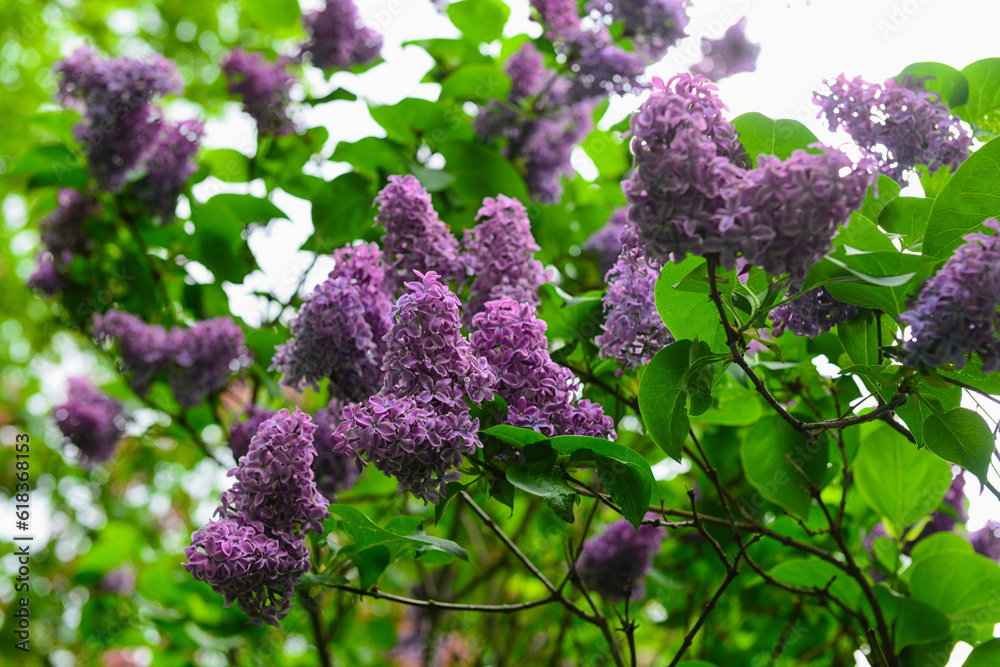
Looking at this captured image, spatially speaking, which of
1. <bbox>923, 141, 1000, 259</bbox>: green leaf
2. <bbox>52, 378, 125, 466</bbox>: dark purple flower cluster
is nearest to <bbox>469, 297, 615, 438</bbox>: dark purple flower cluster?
<bbox>923, 141, 1000, 259</bbox>: green leaf

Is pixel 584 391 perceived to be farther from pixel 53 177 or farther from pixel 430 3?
pixel 53 177

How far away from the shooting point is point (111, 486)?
6.27 metres

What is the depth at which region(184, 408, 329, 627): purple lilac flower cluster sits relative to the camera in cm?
120

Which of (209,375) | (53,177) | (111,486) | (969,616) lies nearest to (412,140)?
(209,375)

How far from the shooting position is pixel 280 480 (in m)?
1.25

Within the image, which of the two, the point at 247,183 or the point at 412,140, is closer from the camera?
the point at 412,140

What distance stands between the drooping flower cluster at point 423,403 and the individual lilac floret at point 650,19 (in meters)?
1.64

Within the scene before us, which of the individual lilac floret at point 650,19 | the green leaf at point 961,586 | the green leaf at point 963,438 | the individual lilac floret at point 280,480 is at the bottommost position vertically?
the individual lilac floret at point 280,480

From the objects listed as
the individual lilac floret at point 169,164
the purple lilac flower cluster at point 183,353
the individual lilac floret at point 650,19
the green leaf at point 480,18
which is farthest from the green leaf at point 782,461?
the individual lilac floret at point 169,164

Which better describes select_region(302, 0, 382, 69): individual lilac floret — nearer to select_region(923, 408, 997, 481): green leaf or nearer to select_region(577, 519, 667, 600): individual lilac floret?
select_region(577, 519, 667, 600): individual lilac floret

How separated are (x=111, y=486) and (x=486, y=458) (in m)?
6.09

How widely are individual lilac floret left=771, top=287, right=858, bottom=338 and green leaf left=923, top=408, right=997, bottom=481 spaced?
20 cm

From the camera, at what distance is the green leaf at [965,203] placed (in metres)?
1.14

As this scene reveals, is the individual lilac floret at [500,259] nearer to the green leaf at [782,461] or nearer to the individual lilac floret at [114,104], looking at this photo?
the green leaf at [782,461]
